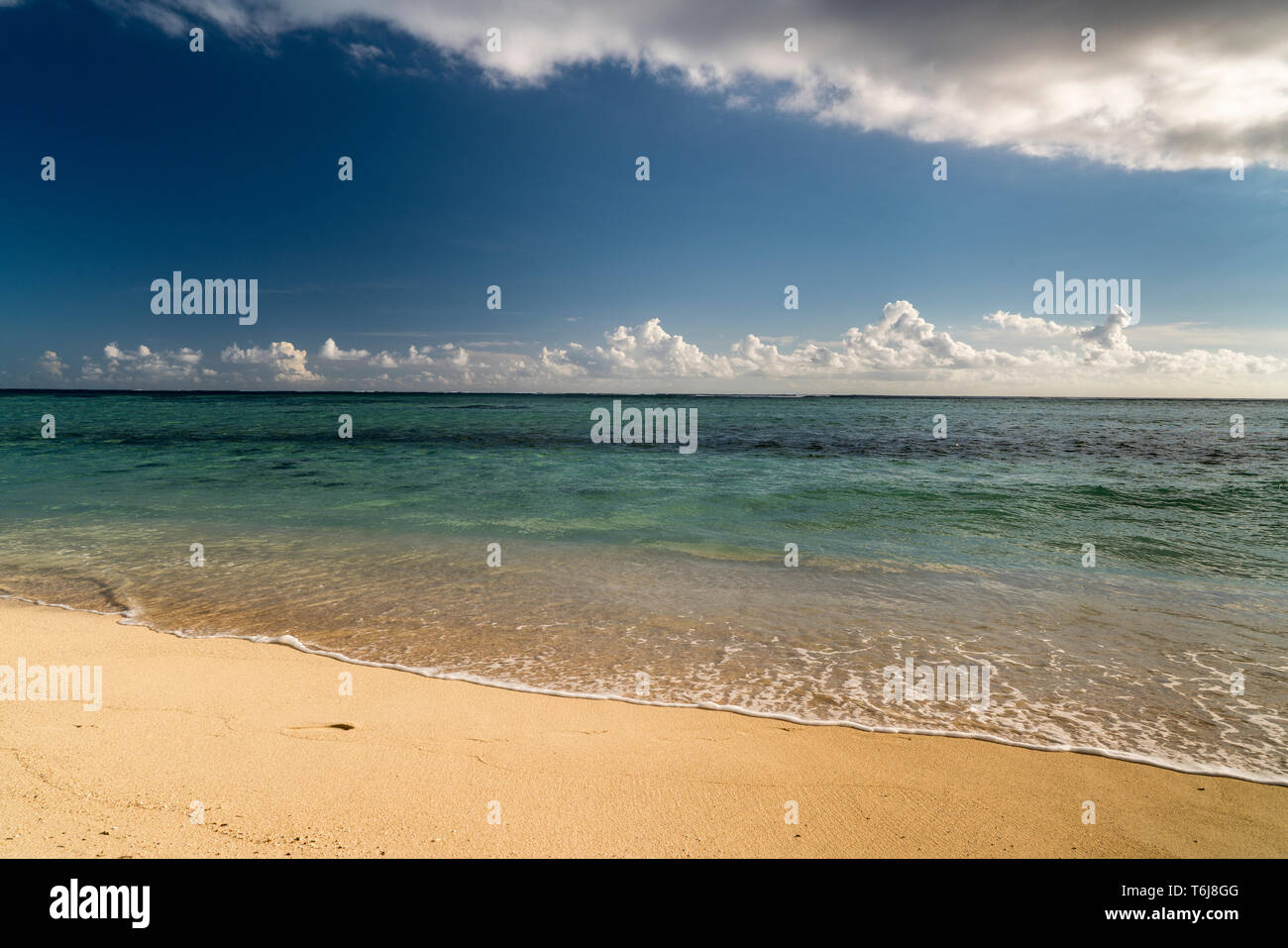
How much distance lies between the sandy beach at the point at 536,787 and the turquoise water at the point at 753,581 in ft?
1.96

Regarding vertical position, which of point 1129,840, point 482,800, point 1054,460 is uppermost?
point 1054,460

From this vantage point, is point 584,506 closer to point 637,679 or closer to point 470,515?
point 470,515

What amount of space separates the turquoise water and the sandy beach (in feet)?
1.96

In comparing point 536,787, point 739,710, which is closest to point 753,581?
point 739,710

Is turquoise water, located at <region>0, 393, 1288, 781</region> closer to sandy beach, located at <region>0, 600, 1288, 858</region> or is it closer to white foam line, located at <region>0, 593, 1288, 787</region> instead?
white foam line, located at <region>0, 593, 1288, 787</region>

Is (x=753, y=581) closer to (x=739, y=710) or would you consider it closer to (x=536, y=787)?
(x=739, y=710)

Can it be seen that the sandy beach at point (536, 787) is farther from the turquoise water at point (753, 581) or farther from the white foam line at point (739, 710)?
the turquoise water at point (753, 581)

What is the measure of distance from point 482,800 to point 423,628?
3766 mm

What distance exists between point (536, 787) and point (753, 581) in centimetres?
549

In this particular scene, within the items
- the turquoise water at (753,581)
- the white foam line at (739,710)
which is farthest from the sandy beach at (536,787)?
the turquoise water at (753,581)

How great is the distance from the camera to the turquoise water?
544 cm

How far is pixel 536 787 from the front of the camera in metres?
3.74

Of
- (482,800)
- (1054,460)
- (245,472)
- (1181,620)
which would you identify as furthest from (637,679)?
(1054,460)
